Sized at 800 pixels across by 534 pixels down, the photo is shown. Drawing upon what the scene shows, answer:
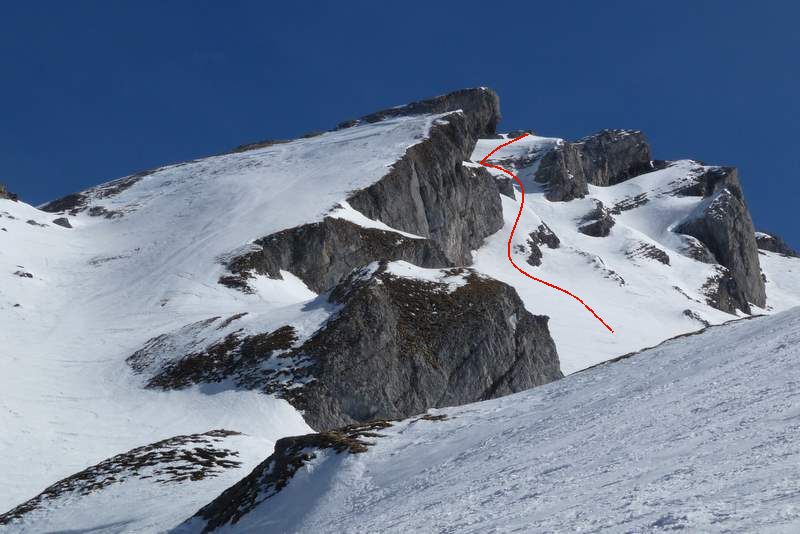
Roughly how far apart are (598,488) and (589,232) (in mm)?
96023

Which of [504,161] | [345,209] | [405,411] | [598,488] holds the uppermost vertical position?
[504,161]

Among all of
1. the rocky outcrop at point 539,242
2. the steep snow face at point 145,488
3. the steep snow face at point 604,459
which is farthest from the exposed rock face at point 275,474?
the rocky outcrop at point 539,242

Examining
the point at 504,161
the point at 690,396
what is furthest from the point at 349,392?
the point at 504,161

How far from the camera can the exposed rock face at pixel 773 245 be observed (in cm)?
14175

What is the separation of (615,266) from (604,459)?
82.2 m

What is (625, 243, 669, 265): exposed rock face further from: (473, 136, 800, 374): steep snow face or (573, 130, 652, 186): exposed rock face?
(573, 130, 652, 186): exposed rock face

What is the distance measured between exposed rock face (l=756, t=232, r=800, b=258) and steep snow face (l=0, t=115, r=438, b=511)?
7418 cm

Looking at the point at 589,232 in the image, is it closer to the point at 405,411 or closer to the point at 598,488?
the point at 405,411

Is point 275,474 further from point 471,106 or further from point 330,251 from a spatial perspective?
point 471,106

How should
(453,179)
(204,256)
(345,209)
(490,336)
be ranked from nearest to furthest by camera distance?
(490,336), (204,256), (345,209), (453,179)

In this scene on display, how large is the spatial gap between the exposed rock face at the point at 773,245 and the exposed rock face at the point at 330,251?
96.7 metres

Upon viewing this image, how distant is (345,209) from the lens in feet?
211

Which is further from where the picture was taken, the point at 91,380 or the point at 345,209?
the point at 345,209

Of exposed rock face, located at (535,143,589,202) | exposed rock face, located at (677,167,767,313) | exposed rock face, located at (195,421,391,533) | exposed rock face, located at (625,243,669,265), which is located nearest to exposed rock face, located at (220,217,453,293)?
exposed rock face, located at (195,421,391,533)
